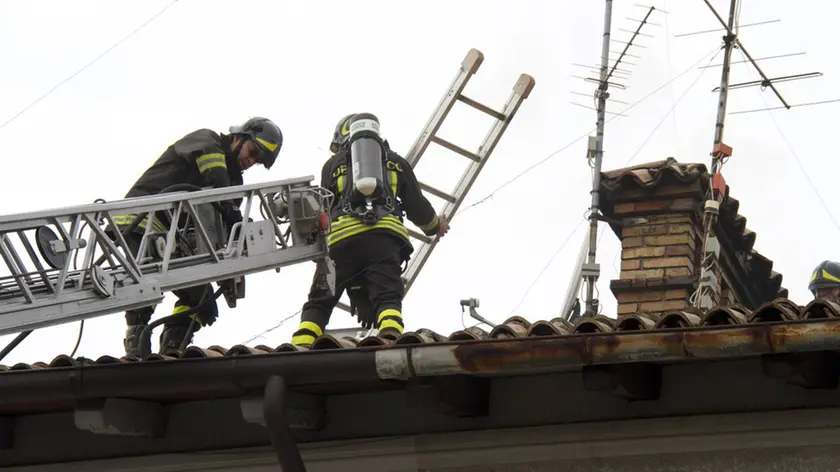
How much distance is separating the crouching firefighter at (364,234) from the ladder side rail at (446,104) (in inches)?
131

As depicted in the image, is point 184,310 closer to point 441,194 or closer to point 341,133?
point 341,133

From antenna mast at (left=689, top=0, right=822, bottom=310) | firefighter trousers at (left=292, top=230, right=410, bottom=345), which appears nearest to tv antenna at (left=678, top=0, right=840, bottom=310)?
antenna mast at (left=689, top=0, right=822, bottom=310)

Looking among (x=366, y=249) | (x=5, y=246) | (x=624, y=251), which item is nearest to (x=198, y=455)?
(x=5, y=246)

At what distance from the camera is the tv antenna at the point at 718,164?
30.7ft

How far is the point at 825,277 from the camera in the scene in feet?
35.9

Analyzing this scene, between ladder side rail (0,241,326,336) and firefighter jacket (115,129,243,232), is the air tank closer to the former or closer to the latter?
ladder side rail (0,241,326,336)

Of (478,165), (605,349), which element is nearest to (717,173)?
(478,165)

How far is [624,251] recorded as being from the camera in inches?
395

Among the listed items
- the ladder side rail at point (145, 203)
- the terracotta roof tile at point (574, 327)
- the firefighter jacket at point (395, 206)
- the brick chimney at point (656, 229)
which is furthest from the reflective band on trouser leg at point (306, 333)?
the terracotta roof tile at point (574, 327)

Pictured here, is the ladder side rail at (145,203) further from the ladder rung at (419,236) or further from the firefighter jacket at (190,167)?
the ladder rung at (419,236)

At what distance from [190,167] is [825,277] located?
5.27 meters

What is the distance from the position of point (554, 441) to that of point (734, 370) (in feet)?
2.52

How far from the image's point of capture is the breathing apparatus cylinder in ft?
28.0

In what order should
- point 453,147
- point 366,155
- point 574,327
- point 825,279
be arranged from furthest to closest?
point 453,147
point 825,279
point 366,155
point 574,327
